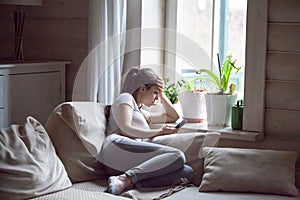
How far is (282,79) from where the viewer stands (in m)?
2.99

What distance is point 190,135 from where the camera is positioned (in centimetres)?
303

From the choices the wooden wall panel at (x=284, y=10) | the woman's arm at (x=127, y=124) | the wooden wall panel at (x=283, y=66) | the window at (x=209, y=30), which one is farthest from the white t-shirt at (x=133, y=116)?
the wooden wall panel at (x=284, y=10)

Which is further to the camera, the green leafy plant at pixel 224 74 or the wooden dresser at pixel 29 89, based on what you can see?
the green leafy plant at pixel 224 74

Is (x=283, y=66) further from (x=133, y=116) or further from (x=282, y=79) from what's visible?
(x=133, y=116)

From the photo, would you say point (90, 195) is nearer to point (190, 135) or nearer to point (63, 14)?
point (190, 135)

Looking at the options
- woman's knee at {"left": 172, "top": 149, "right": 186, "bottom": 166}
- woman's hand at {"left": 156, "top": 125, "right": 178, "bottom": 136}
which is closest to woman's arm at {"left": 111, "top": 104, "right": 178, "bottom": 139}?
woman's hand at {"left": 156, "top": 125, "right": 178, "bottom": 136}

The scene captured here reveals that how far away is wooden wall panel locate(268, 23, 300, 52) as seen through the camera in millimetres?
2932

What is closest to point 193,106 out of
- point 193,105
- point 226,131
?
point 193,105

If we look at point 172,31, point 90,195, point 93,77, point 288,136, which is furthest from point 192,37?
point 90,195

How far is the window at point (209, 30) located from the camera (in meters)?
3.43

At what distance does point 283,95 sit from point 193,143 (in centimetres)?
56

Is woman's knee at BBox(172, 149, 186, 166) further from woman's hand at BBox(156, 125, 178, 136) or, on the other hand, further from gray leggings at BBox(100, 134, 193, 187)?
woman's hand at BBox(156, 125, 178, 136)

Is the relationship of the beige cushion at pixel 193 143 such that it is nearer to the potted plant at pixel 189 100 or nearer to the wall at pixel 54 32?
the potted plant at pixel 189 100

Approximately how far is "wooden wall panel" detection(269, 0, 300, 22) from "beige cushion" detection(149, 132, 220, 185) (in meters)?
0.73
